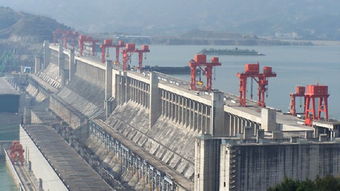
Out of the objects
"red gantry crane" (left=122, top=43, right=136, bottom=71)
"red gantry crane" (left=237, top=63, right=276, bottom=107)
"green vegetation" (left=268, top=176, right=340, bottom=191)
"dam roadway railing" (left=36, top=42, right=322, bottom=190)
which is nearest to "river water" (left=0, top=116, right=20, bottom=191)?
→ "dam roadway railing" (left=36, top=42, right=322, bottom=190)

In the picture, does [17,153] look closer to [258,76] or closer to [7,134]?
[7,134]

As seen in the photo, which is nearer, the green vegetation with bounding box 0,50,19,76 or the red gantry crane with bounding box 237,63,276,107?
the red gantry crane with bounding box 237,63,276,107

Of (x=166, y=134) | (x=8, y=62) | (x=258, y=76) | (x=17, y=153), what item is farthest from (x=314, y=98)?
(x=8, y=62)

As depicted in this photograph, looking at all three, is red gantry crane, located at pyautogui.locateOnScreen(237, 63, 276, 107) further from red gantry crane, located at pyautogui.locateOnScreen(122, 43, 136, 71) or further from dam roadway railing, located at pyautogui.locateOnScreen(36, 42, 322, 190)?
red gantry crane, located at pyautogui.locateOnScreen(122, 43, 136, 71)

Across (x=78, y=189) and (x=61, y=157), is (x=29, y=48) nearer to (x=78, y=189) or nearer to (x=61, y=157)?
(x=61, y=157)

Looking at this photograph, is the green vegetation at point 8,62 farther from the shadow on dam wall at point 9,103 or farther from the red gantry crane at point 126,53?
the red gantry crane at point 126,53

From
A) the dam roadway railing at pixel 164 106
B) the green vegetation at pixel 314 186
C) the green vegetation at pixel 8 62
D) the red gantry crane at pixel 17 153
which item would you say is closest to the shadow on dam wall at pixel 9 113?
the dam roadway railing at pixel 164 106
